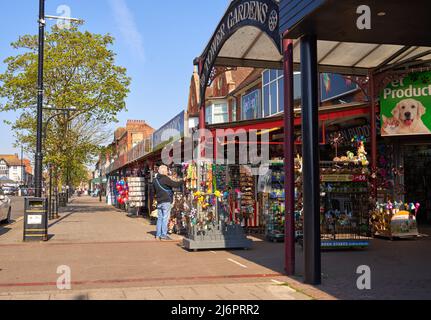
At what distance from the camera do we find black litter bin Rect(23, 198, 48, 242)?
12.1 m

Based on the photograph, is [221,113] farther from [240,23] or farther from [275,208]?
[240,23]

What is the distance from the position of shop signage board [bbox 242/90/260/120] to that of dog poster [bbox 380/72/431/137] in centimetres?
1149

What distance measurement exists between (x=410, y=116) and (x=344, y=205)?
3.89m

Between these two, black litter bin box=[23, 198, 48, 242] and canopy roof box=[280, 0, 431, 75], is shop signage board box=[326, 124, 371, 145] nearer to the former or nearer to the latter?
canopy roof box=[280, 0, 431, 75]

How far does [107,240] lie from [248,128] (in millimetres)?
4636

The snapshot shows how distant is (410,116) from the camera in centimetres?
1276

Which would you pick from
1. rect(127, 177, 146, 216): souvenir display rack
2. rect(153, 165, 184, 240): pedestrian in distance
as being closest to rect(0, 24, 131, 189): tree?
rect(127, 177, 146, 216): souvenir display rack

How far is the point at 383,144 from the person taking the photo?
49.4ft

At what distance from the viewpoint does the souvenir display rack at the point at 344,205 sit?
33.0 ft

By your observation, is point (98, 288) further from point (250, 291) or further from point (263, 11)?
point (263, 11)

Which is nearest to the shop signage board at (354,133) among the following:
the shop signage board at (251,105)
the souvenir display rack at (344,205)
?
the souvenir display rack at (344,205)

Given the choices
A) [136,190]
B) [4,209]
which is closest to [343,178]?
[136,190]

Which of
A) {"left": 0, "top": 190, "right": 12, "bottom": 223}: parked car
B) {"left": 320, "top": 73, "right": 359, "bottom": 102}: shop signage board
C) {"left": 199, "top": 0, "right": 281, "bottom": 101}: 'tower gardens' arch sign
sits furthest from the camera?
{"left": 0, "top": 190, "right": 12, "bottom": 223}: parked car

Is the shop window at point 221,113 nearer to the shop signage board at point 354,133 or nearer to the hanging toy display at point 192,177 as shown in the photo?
the shop signage board at point 354,133
